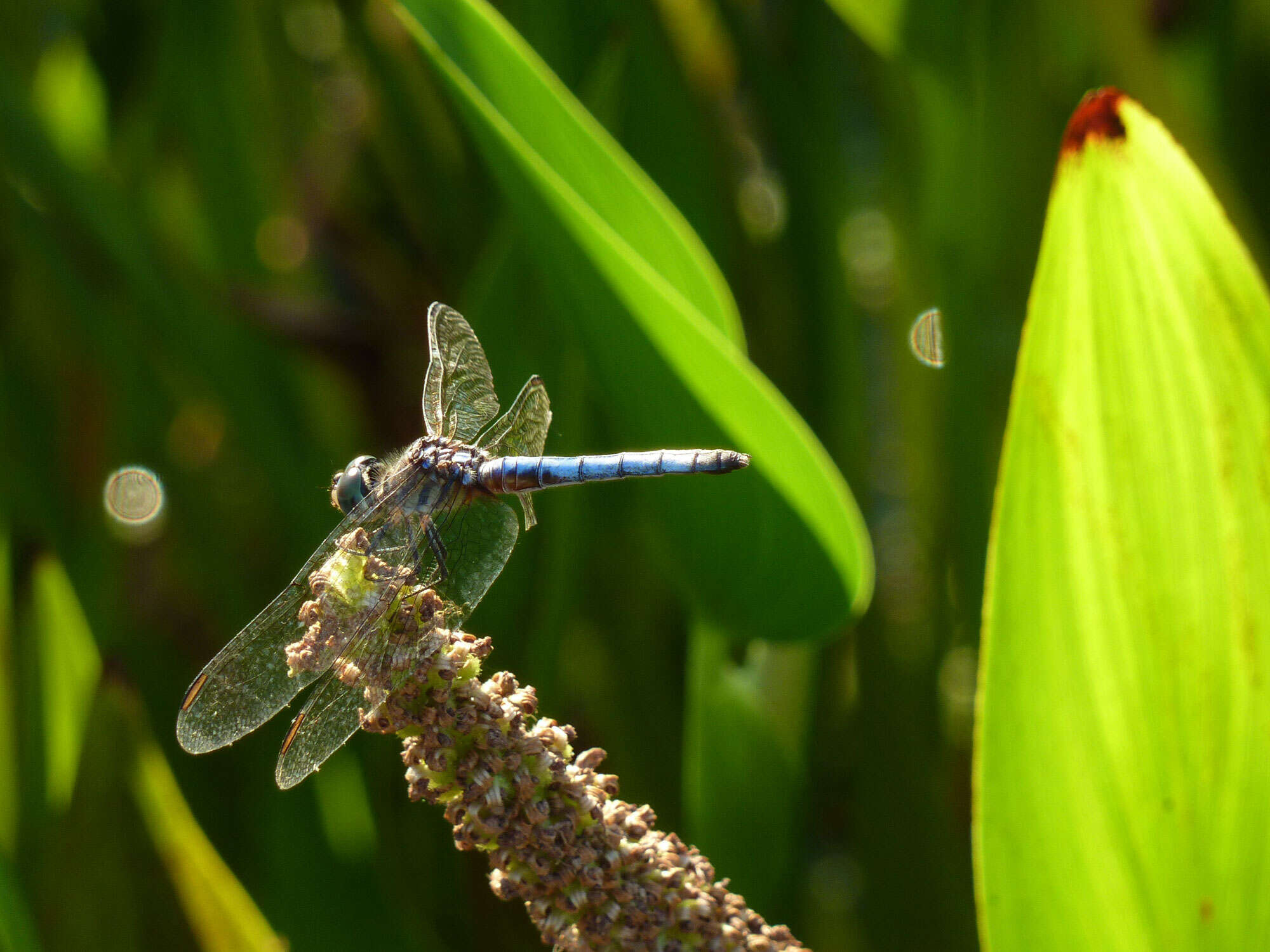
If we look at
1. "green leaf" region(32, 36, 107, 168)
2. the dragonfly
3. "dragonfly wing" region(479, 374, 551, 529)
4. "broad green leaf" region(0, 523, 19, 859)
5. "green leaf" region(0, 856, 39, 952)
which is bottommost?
"green leaf" region(0, 856, 39, 952)

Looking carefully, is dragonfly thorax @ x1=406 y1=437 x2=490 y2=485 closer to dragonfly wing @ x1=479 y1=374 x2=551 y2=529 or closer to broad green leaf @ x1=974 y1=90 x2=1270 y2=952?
dragonfly wing @ x1=479 y1=374 x2=551 y2=529

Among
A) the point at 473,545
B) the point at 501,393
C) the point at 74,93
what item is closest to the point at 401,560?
the point at 473,545

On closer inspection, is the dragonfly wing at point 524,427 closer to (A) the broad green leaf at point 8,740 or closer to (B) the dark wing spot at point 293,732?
(B) the dark wing spot at point 293,732

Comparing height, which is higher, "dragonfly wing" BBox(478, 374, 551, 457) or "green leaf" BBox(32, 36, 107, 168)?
"green leaf" BBox(32, 36, 107, 168)

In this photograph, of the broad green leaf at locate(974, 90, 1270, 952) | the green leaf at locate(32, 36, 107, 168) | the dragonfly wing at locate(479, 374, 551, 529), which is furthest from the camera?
the green leaf at locate(32, 36, 107, 168)

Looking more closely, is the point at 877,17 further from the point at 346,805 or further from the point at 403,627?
the point at 346,805

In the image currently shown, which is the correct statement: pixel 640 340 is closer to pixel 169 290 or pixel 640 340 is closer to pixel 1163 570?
pixel 1163 570

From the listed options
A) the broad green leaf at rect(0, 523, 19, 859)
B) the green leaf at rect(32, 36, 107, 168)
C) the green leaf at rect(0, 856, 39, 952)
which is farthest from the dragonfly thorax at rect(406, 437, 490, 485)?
the green leaf at rect(32, 36, 107, 168)
